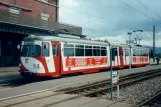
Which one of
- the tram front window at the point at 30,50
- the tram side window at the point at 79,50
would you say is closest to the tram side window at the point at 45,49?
the tram front window at the point at 30,50

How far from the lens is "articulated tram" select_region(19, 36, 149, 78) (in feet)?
60.9

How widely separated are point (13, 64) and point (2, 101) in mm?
21233

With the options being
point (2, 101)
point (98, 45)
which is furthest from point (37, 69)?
point (98, 45)

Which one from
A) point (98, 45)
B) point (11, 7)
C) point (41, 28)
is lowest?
point (98, 45)

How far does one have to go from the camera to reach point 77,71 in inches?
874

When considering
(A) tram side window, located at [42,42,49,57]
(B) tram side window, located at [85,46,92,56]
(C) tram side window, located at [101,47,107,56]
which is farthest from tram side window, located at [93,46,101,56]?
(A) tram side window, located at [42,42,49,57]

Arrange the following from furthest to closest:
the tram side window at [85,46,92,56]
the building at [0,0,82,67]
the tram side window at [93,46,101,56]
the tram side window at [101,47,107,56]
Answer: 1. the building at [0,0,82,67]
2. the tram side window at [101,47,107,56]
3. the tram side window at [93,46,101,56]
4. the tram side window at [85,46,92,56]

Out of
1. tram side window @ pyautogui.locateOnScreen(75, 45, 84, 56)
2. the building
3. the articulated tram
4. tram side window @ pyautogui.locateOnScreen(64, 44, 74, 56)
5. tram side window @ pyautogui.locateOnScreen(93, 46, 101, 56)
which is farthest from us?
the building

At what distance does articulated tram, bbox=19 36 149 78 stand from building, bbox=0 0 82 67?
414cm

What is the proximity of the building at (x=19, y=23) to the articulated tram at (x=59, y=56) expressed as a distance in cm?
414

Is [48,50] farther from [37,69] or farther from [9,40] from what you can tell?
[9,40]

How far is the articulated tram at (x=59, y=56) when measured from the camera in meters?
18.6

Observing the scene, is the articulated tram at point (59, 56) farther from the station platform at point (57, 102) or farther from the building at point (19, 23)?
the station platform at point (57, 102)

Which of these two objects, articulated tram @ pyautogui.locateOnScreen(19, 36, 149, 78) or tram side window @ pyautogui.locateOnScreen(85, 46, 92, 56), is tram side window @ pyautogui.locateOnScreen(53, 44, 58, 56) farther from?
tram side window @ pyautogui.locateOnScreen(85, 46, 92, 56)
